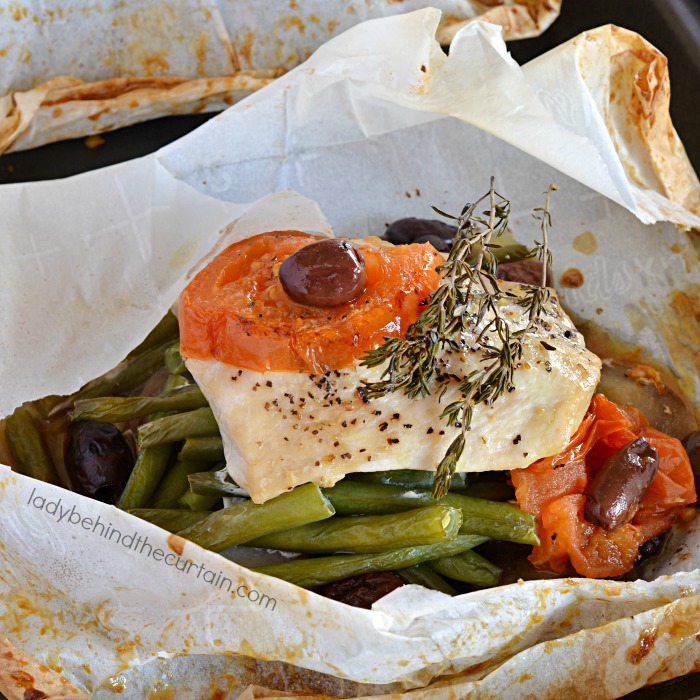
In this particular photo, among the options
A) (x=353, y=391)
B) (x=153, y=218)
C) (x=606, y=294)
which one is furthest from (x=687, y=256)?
(x=153, y=218)

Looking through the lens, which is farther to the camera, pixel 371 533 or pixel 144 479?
pixel 144 479

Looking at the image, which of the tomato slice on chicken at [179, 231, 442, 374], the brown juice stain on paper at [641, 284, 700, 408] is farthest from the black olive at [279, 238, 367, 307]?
the brown juice stain on paper at [641, 284, 700, 408]

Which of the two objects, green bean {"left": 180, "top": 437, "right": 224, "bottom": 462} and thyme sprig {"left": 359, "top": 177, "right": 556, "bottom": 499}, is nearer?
thyme sprig {"left": 359, "top": 177, "right": 556, "bottom": 499}

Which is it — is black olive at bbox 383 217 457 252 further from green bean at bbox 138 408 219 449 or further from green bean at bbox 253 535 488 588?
green bean at bbox 253 535 488 588

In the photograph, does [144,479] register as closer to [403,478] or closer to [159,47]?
[403,478]

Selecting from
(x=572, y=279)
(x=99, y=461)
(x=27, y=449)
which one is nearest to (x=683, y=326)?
(x=572, y=279)

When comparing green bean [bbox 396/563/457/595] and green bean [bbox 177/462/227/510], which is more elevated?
green bean [bbox 177/462/227/510]

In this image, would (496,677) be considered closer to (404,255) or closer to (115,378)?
(404,255)
